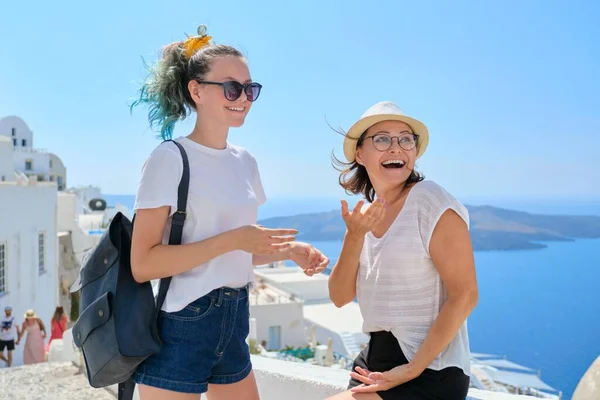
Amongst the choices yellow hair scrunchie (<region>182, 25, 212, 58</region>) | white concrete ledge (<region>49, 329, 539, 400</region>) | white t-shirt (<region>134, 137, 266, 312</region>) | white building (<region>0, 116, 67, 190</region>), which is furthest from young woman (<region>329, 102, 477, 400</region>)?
white building (<region>0, 116, 67, 190</region>)

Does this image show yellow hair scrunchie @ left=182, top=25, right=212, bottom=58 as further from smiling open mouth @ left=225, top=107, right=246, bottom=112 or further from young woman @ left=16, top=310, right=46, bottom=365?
young woman @ left=16, top=310, right=46, bottom=365

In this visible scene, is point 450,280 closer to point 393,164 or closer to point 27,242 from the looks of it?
point 393,164

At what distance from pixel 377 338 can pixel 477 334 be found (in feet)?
260

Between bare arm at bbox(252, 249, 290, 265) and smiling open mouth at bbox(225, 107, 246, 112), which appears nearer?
smiling open mouth at bbox(225, 107, 246, 112)

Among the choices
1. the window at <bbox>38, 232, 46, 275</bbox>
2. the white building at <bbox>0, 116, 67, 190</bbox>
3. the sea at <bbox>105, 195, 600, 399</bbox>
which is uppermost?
the white building at <bbox>0, 116, 67, 190</bbox>

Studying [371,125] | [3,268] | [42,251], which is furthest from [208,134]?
[42,251]

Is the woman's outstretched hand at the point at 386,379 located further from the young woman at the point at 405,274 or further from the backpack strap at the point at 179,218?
the backpack strap at the point at 179,218

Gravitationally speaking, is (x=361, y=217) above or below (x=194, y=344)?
above

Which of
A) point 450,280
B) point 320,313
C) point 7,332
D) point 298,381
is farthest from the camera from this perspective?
point 320,313

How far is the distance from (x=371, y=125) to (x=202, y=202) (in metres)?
0.63

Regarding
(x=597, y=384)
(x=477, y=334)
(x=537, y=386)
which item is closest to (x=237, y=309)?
(x=597, y=384)

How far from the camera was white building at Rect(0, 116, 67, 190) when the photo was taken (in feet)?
121

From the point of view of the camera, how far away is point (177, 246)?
1760 mm

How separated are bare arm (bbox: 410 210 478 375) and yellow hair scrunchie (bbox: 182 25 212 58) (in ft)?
3.25
